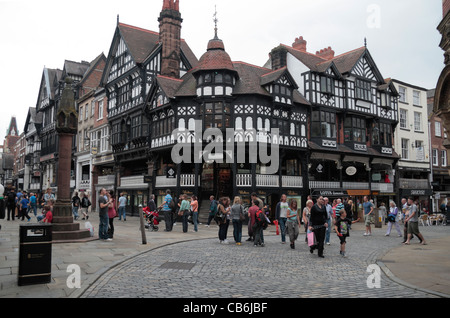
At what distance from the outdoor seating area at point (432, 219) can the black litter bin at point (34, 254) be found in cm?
2670

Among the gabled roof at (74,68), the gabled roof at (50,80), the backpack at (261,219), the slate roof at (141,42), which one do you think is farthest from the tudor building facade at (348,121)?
the gabled roof at (50,80)

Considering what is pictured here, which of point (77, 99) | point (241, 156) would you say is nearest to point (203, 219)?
point (241, 156)

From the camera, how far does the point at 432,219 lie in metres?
27.3

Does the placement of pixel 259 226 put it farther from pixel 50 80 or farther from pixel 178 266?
pixel 50 80

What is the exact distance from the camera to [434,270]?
859cm

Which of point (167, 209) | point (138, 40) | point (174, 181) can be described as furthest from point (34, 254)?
point (138, 40)

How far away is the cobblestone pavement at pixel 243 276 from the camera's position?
640 centimetres

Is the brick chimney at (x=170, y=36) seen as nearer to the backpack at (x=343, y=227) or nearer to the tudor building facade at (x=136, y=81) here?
the tudor building facade at (x=136, y=81)

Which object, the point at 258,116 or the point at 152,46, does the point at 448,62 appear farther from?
the point at 152,46

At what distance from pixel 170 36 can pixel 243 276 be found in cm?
2494

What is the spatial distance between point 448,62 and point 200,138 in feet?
54.1

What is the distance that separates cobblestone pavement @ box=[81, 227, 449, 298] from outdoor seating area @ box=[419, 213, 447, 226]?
58.9 ft

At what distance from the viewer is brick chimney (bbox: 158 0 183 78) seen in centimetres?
2906

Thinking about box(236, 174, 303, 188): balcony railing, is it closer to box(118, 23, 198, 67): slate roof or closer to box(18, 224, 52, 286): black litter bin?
box(118, 23, 198, 67): slate roof
